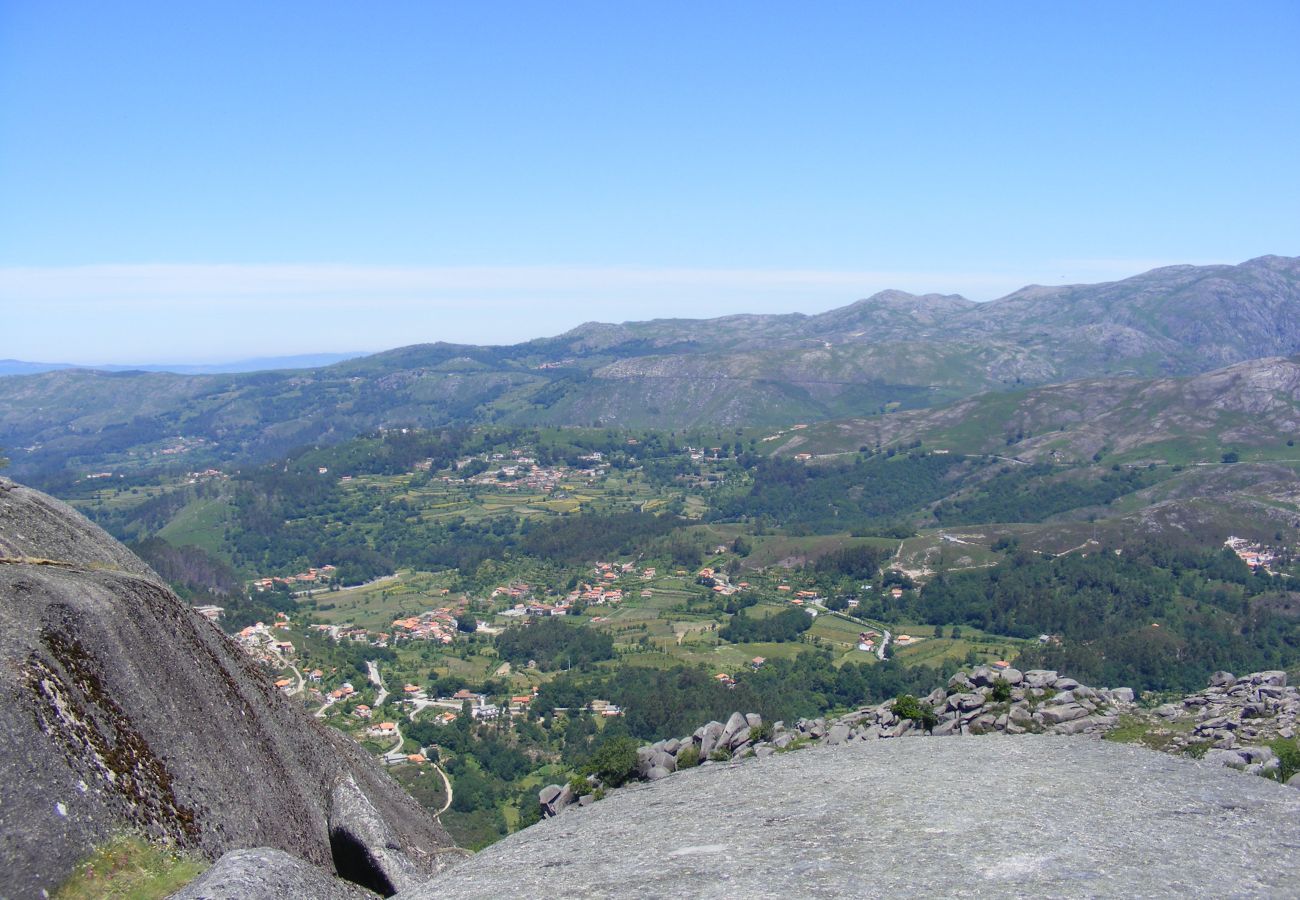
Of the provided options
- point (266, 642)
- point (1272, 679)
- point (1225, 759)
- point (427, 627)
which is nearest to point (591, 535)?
point (427, 627)

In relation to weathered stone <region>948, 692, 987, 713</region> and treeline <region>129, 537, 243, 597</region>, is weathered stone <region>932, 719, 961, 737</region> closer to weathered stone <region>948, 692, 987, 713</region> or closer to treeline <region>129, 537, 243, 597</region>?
weathered stone <region>948, 692, 987, 713</region>

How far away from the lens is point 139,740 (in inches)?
655

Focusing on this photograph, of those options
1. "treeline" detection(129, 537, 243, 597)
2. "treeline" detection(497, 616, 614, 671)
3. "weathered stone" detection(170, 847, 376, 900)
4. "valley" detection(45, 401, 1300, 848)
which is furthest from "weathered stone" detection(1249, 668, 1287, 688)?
"treeline" detection(129, 537, 243, 597)

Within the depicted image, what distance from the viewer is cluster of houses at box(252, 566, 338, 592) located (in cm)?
15143

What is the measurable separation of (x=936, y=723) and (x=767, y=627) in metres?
80.3

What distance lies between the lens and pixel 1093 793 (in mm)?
20922

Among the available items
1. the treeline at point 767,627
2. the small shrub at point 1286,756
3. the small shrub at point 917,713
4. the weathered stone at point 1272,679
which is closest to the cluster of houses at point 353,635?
the treeline at point 767,627

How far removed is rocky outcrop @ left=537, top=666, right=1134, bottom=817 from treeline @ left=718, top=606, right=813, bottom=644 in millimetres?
74437

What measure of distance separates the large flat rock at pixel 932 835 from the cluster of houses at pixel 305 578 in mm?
140007

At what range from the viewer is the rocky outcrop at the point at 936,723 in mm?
30109

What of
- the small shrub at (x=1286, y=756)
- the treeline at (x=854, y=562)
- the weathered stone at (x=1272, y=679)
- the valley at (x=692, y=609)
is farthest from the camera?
the treeline at (x=854, y=562)

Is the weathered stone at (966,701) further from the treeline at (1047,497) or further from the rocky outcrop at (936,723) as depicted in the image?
the treeline at (1047,497)

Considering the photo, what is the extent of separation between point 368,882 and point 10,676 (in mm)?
8246

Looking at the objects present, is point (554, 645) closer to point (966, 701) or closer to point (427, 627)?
point (427, 627)
